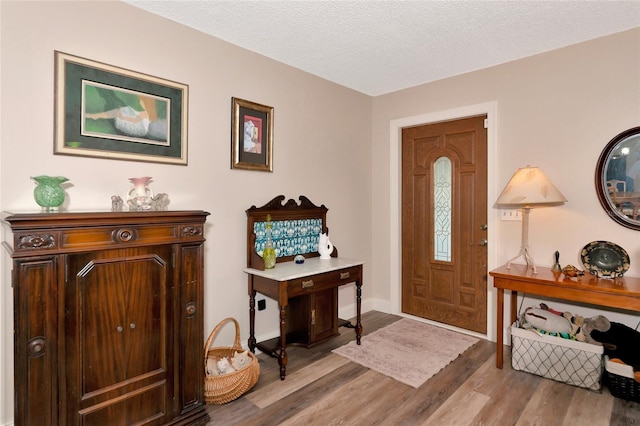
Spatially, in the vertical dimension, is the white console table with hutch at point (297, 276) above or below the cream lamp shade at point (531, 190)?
below

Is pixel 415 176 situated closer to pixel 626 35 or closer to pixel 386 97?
pixel 386 97

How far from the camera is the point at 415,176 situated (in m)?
3.96

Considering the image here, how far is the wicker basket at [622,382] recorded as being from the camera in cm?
226

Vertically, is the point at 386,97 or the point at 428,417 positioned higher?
the point at 386,97

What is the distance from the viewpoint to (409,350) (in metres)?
3.13

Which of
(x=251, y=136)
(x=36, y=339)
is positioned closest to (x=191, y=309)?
(x=36, y=339)

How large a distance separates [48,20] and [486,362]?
3.84 meters

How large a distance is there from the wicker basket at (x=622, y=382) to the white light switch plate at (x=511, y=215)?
1.27 m

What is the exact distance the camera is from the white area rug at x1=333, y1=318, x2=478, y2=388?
9.04ft

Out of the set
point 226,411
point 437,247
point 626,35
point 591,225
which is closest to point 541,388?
point 591,225

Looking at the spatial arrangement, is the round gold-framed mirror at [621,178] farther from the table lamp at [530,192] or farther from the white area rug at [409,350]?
the white area rug at [409,350]

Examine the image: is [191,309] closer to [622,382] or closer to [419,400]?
[419,400]

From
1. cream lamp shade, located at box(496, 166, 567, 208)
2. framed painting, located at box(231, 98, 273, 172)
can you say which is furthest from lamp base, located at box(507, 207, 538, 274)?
framed painting, located at box(231, 98, 273, 172)

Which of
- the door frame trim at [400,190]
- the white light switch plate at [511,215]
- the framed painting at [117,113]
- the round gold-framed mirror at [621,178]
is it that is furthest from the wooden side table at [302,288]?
the round gold-framed mirror at [621,178]
